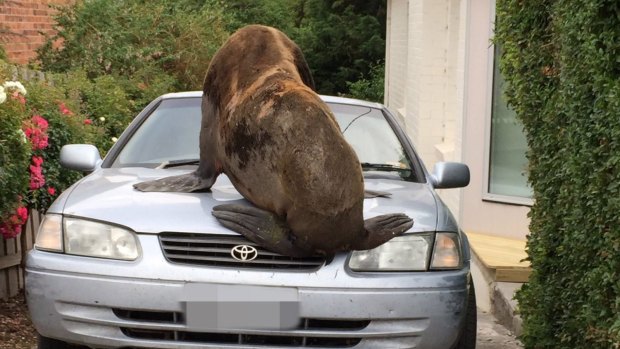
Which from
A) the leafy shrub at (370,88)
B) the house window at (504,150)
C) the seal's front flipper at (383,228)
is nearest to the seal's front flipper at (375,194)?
the seal's front flipper at (383,228)

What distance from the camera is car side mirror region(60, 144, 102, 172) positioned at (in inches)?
225

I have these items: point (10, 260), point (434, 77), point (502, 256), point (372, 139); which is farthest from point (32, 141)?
point (434, 77)


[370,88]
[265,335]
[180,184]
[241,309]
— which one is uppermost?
[180,184]

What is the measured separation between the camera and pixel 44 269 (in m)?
4.62

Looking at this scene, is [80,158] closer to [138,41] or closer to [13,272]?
[13,272]

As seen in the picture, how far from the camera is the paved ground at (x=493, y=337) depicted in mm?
6535

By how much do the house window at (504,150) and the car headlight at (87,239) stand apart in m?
5.56

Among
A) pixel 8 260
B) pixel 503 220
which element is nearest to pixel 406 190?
pixel 8 260

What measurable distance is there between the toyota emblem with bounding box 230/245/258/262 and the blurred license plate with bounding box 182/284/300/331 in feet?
0.54

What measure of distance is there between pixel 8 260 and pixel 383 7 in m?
20.6

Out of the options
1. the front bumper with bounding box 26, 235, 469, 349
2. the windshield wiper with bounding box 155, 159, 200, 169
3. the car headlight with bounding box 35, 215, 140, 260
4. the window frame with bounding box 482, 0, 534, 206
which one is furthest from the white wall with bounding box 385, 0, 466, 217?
the car headlight with bounding box 35, 215, 140, 260

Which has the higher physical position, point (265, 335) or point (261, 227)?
point (261, 227)

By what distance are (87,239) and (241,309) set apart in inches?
32.6

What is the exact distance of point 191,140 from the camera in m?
6.10
